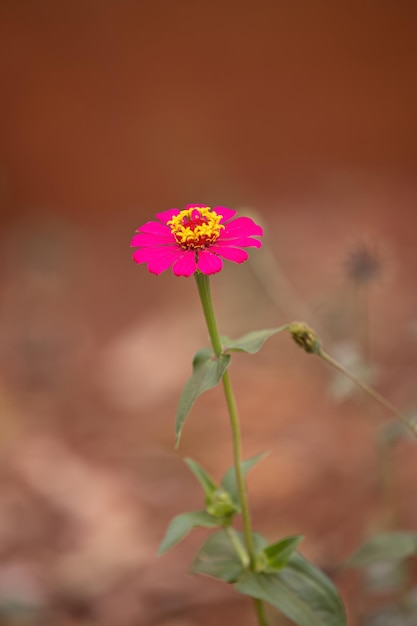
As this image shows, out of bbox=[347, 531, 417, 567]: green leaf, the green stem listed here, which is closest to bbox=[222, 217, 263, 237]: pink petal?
the green stem

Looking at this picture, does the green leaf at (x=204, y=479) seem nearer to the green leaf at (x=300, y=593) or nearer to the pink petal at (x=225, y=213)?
the green leaf at (x=300, y=593)

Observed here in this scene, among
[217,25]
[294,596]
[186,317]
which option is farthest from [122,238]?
[294,596]

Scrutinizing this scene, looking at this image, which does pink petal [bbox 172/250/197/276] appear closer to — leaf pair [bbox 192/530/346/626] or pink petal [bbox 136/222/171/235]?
pink petal [bbox 136/222/171/235]

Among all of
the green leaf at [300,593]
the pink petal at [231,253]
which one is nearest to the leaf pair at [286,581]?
the green leaf at [300,593]

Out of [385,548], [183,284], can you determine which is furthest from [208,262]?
[183,284]

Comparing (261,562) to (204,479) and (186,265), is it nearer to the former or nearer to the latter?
(204,479)
